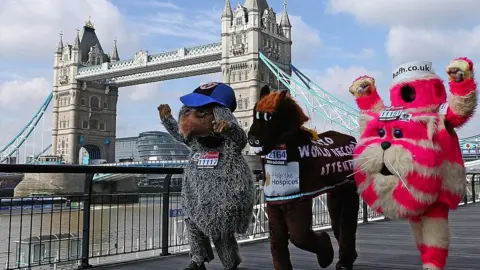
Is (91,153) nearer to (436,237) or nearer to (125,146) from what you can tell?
(125,146)

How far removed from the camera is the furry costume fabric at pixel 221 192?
309 cm

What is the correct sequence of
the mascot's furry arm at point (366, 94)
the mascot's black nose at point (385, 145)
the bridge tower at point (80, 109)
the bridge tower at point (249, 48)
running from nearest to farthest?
1. the mascot's black nose at point (385, 145)
2. the mascot's furry arm at point (366, 94)
3. the bridge tower at point (249, 48)
4. the bridge tower at point (80, 109)

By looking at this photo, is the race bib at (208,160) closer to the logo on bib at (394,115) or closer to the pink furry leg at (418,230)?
the logo on bib at (394,115)

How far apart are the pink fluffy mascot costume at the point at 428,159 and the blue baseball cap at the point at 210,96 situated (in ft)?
2.98

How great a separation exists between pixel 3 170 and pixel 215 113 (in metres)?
1.40

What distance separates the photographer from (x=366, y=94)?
325cm

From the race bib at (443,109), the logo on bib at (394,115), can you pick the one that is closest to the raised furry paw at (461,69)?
the race bib at (443,109)

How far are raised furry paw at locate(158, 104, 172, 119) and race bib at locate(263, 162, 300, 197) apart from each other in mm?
903

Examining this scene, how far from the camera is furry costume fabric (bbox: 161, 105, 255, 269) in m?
3.09

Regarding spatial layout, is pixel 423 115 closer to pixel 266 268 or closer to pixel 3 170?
pixel 266 268

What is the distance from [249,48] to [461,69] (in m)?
47.7

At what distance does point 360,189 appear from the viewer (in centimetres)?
297

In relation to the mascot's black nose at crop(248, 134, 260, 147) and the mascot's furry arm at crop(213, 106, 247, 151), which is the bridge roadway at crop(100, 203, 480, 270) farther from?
the mascot's black nose at crop(248, 134, 260, 147)

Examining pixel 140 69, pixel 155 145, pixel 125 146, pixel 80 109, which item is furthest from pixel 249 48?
pixel 125 146
